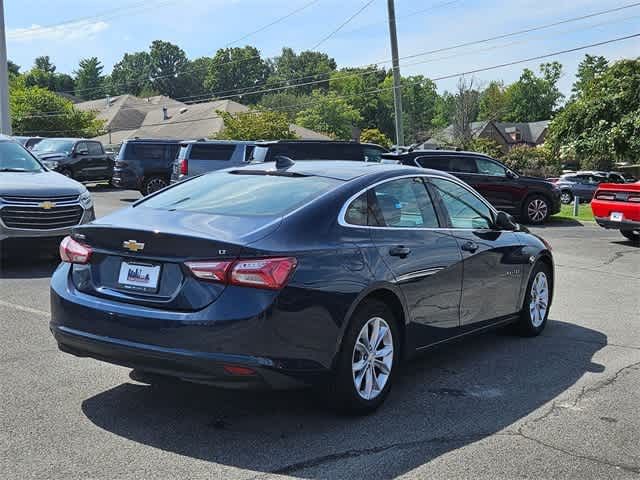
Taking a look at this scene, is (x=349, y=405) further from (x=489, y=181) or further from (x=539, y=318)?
(x=489, y=181)

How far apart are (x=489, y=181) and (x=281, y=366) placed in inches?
662

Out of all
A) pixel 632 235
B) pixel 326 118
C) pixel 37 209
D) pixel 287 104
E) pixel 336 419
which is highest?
pixel 287 104

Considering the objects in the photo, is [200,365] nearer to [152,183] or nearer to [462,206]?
[462,206]

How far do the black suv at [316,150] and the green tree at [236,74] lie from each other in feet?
350

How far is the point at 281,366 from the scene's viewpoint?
14.7ft

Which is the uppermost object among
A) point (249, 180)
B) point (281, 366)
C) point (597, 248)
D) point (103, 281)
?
point (249, 180)

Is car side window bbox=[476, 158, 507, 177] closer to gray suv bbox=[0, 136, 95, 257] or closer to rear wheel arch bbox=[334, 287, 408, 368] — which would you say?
gray suv bbox=[0, 136, 95, 257]

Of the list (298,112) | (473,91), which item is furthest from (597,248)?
(298,112)

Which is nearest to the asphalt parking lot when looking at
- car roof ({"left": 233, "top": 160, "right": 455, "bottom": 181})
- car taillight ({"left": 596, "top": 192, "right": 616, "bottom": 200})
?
car roof ({"left": 233, "top": 160, "right": 455, "bottom": 181})

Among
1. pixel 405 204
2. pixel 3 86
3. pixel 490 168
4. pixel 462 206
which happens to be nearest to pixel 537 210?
pixel 490 168

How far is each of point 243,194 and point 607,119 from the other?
1554 inches

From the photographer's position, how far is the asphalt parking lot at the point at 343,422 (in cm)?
423

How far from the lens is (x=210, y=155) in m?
20.9

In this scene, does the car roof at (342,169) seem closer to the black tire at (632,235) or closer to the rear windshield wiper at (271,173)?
the rear windshield wiper at (271,173)
